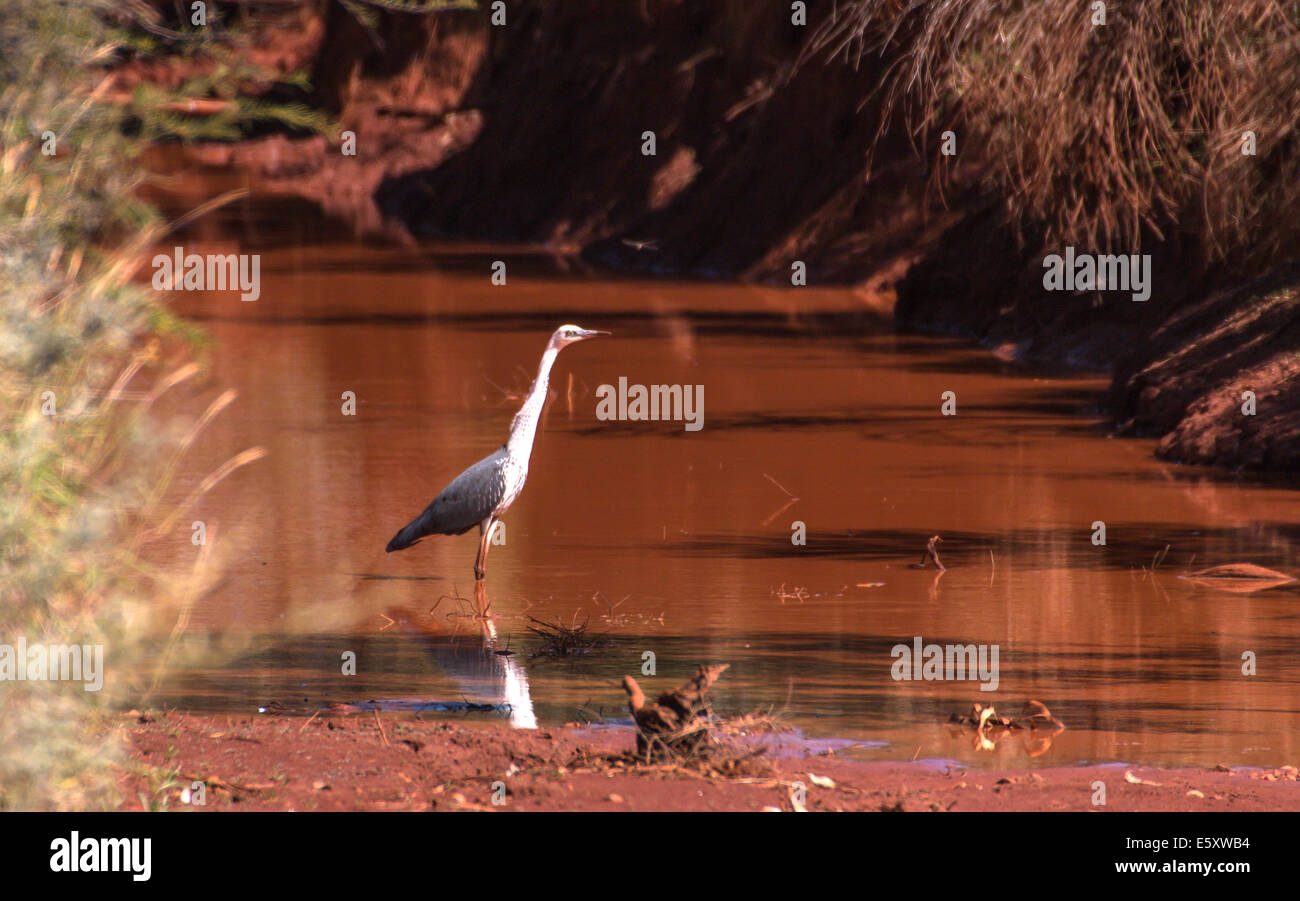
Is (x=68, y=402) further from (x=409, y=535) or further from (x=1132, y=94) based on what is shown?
(x=1132, y=94)

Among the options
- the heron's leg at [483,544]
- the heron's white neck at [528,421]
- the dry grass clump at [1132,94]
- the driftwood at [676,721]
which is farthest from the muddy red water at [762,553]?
the dry grass clump at [1132,94]

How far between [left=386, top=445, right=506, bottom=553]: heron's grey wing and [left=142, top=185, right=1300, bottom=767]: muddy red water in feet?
1.33

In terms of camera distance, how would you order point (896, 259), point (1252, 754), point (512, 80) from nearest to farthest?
point (1252, 754)
point (896, 259)
point (512, 80)

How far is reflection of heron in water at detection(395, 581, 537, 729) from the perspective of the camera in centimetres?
854

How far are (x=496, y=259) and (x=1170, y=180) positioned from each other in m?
26.2

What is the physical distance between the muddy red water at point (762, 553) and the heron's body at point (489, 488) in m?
0.39

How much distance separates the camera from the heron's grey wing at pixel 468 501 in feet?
35.6

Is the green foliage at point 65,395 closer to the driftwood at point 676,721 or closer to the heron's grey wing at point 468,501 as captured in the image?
the driftwood at point 676,721

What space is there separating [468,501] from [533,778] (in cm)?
470

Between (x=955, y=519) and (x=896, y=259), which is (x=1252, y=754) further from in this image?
(x=896, y=259)

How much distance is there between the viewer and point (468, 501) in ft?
35.9

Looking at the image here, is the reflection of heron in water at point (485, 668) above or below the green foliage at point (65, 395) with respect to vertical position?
below

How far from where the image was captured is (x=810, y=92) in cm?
3150
